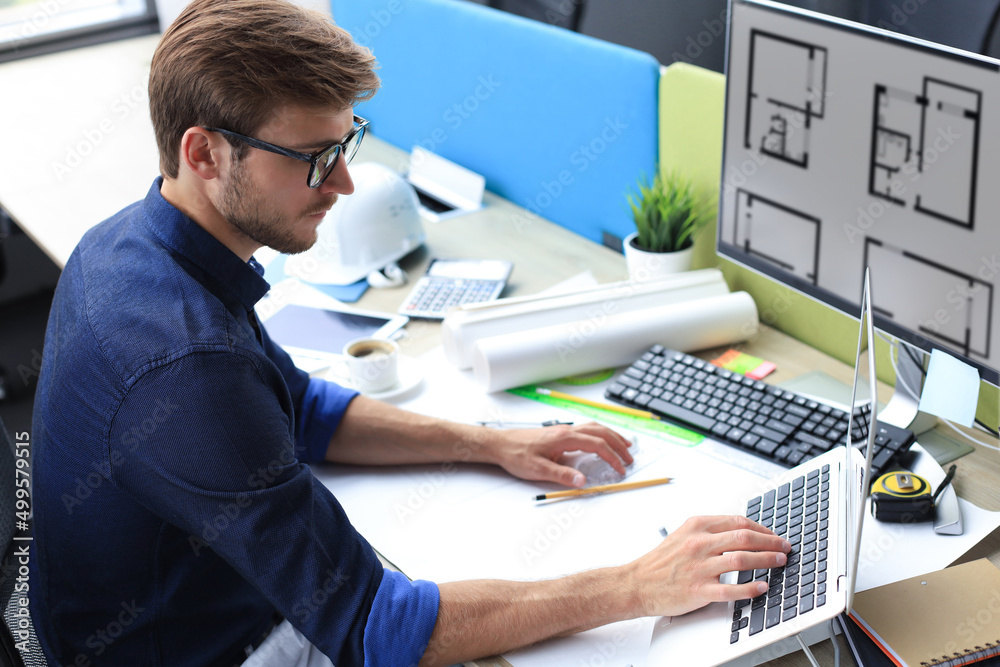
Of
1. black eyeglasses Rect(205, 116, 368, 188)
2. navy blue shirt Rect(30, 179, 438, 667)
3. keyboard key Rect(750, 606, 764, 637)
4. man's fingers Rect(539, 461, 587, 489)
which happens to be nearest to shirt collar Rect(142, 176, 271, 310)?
navy blue shirt Rect(30, 179, 438, 667)

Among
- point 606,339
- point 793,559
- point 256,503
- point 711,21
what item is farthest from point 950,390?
point 711,21

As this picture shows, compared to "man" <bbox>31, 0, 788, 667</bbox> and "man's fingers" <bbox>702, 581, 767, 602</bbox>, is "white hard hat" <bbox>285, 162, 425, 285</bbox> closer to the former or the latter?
"man" <bbox>31, 0, 788, 667</bbox>

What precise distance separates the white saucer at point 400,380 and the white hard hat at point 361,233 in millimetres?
303

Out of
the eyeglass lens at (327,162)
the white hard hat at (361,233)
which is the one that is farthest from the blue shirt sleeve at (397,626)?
the white hard hat at (361,233)

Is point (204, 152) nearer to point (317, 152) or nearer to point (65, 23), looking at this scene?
point (317, 152)

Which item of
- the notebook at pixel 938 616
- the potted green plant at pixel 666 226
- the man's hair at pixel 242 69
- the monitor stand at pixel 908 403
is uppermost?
the man's hair at pixel 242 69

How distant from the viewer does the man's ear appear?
0.93 m

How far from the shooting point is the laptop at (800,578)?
75cm

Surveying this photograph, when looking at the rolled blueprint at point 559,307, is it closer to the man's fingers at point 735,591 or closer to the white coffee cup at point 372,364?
the white coffee cup at point 372,364

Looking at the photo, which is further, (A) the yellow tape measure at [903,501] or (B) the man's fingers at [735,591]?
(A) the yellow tape measure at [903,501]

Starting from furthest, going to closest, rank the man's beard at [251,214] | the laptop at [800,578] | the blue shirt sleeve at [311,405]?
the blue shirt sleeve at [311,405] → the man's beard at [251,214] → the laptop at [800,578]

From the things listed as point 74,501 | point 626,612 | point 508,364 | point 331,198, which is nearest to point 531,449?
point 508,364

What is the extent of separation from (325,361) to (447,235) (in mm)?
478

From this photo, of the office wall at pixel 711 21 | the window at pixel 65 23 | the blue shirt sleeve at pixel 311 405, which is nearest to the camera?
the blue shirt sleeve at pixel 311 405
